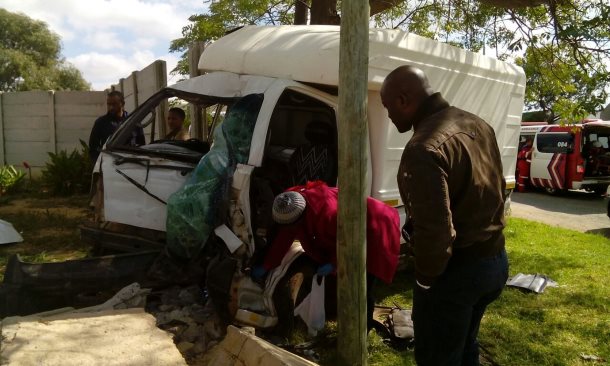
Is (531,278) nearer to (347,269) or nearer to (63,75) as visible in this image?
(347,269)

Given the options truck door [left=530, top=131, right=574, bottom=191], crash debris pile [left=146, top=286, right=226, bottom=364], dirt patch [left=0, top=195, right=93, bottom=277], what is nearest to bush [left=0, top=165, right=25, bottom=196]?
dirt patch [left=0, top=195, right=93, bottom=277]

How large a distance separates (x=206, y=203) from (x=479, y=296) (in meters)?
2.22

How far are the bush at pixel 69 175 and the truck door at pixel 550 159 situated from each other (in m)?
11.7

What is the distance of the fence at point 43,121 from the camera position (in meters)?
12.3

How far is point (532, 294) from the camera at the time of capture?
5.51 m

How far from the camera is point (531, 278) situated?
5887mm

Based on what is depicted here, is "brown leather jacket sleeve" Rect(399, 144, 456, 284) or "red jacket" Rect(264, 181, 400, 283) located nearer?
"brown leather jacket sleeve" Rect(399, 144, 456, 284)

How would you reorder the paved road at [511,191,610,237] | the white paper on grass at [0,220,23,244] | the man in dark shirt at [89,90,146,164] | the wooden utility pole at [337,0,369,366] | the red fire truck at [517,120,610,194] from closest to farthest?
the wooden utility pole at [337,0,369,366] < the white paper on grass at [0,220,23,244] < the man in dark shirt at [89,90,146,164] < the paved road at [511,191,610,237] < the red fire truck at [517,120,610,194]

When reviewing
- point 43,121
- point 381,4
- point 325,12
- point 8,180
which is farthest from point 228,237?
point 43,121

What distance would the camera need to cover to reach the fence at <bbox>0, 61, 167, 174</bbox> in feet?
40.4

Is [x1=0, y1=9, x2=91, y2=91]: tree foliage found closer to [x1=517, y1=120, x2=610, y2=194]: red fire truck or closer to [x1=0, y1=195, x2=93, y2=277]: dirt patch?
[x1=0, y1=195, x2=93, y2=277]: dirt patch

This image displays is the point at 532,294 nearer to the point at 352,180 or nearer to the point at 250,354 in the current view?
the point at 352,180

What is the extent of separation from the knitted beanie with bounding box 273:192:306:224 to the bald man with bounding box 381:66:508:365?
3.97 feet

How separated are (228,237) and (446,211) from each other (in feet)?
7.03
